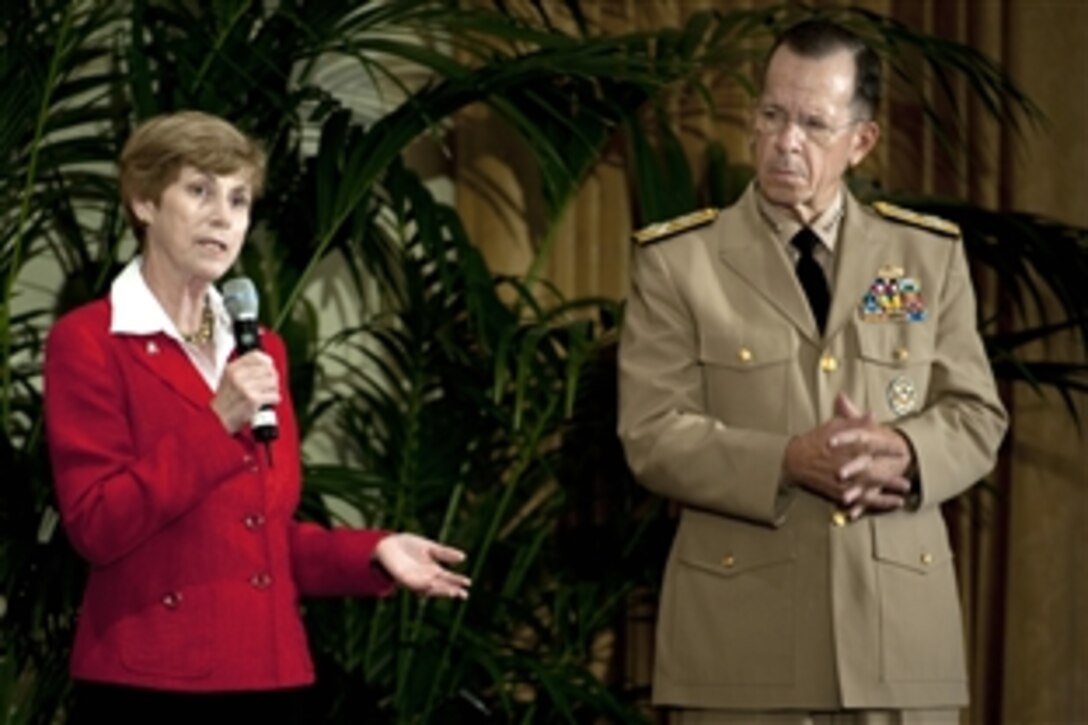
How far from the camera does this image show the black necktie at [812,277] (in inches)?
122

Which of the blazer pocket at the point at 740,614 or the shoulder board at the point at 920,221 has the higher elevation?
the shoulder board at the point at 920,221

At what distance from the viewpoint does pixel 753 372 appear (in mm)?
3061

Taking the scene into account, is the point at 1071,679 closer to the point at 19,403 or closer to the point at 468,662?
the point at 468,662

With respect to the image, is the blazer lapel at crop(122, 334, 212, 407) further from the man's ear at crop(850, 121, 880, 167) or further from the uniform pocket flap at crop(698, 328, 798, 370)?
the man's ear at crop(850, 121, 880, 167)

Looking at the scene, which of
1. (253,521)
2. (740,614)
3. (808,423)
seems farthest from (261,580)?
(808,423)

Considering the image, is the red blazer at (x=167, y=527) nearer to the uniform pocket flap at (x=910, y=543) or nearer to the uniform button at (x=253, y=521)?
the uniform button at (x=253, y=521)

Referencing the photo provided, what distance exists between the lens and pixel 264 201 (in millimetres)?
4316

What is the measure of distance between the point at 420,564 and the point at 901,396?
727mm

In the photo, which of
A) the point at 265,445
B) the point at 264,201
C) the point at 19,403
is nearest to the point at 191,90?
the point at 264,201

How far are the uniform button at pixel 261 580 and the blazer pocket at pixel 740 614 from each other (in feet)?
1.89

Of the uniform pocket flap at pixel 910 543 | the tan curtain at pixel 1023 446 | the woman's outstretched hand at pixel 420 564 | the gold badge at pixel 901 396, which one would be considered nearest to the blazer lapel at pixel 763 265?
the gold badge at pixel 901 396

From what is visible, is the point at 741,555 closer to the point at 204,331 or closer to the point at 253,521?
the point at 253,521

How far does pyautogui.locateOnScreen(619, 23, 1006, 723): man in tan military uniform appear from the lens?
2969 millimetres

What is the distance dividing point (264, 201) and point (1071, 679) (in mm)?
2045
